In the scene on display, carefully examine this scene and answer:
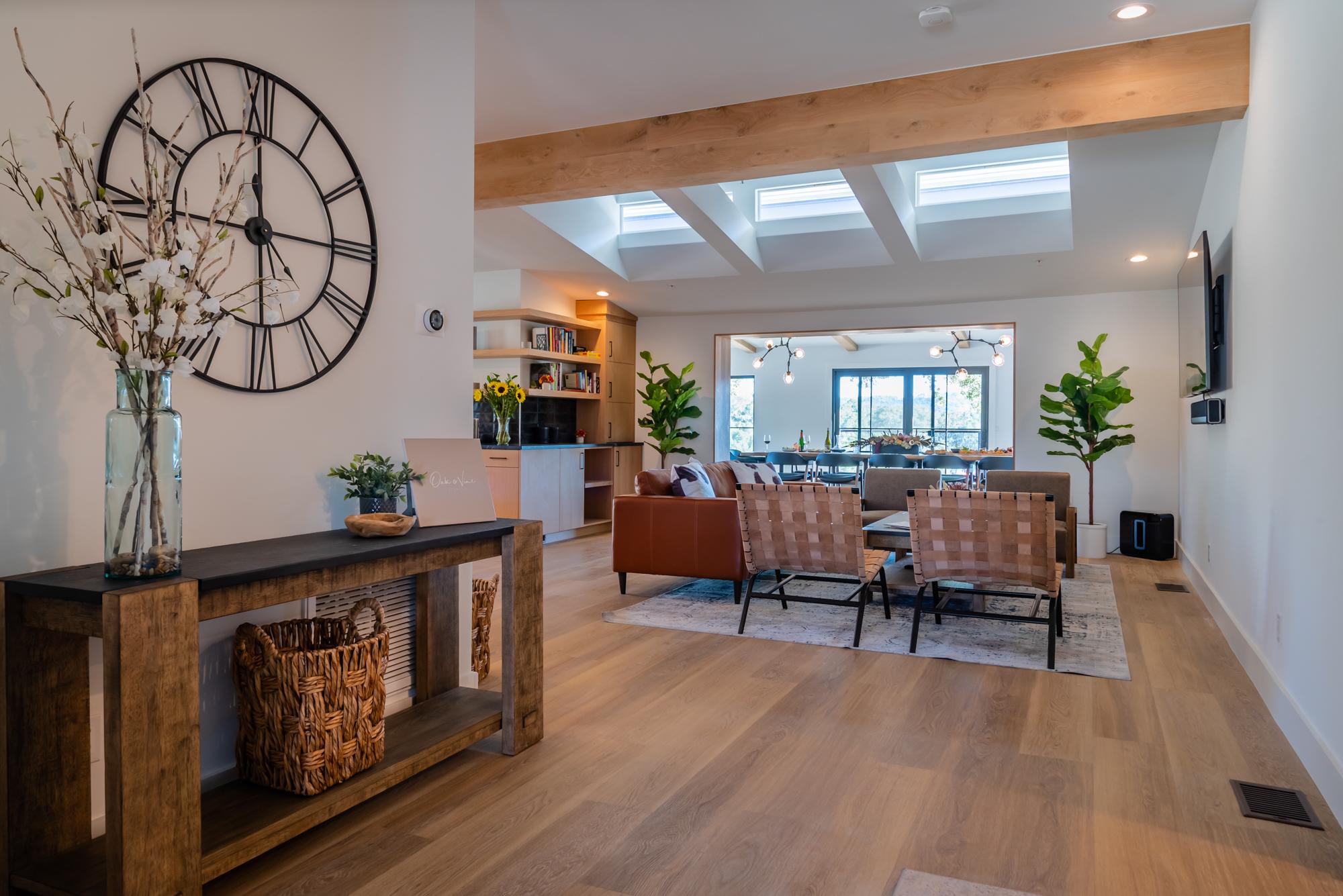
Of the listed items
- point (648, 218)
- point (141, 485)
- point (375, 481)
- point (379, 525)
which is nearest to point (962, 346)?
point (648, 218)

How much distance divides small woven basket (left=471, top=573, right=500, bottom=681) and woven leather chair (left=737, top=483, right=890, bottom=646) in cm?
135

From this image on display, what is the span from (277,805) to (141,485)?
85 cm

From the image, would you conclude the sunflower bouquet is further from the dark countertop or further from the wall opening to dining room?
the wall opening to dining room

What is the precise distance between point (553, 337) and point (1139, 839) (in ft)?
23.0

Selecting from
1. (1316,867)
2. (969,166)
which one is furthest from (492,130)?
(1316,867)

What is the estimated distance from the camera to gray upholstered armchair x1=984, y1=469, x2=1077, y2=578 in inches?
231

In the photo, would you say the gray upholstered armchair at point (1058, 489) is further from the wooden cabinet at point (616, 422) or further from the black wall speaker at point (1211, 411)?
the wooden cabinet at point (616, 422)

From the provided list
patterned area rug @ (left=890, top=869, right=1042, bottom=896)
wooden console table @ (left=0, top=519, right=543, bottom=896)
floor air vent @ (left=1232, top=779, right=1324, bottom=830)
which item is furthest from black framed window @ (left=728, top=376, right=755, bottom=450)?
Result: patterned area rug @ (left=890, top=869, right=1042, bottom=896)

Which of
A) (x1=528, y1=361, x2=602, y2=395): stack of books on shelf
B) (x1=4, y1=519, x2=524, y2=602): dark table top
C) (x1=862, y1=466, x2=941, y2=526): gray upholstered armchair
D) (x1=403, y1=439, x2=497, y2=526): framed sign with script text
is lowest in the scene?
(x1=862, y1=466, x2=941, y2=526): gray upholstered armchair

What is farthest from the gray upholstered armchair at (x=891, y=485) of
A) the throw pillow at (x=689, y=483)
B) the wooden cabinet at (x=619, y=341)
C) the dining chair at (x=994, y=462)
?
the wooden cabinet at (x=619, y=341)

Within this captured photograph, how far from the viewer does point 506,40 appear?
3.87 metres

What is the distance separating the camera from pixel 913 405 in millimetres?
13617

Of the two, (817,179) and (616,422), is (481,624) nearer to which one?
(817,179)

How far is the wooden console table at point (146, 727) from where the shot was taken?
159 centimetres
